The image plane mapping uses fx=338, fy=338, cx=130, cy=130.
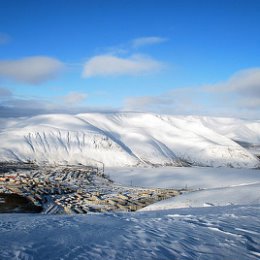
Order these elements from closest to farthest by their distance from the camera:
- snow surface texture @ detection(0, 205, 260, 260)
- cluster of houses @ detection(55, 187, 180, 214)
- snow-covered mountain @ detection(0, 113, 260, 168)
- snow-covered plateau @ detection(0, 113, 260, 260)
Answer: snow surface texture @ detection(0, 205, 260, 260)
snow-covered plateau @ detection(0, 113, 260, 260)
cluster of houses @ detection(55, 187, 180, 214)
snow-covered mountain @ detection(0, 113, 260, 168)

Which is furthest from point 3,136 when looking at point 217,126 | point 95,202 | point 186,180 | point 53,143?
point 217,126

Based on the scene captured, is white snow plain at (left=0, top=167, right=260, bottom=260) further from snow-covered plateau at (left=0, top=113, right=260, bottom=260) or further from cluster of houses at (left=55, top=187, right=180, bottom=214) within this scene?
cluster of houses at (left=55, top=187, right=180, bottom=214)

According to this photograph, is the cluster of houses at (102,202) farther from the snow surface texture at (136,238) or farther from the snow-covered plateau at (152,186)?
the snow surface texture at (136,238)

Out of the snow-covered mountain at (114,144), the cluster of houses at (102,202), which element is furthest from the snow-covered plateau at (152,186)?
the cluster of houses at (102,202)

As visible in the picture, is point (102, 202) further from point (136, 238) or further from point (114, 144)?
point (114, 144)

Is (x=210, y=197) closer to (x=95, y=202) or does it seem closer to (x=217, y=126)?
(x=95, y=202)

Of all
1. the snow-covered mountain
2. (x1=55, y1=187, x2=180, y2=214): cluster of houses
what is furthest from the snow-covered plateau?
(x1=55, y1=187, x2=180, y2=214): cluster of houses
